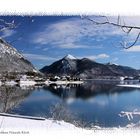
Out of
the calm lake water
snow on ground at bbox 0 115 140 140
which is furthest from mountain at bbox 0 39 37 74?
snow on ground at bbox 0 115 140 140

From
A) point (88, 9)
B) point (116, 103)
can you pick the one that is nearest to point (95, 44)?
point (88, 9)

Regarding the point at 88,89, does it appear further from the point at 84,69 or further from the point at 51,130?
the point at 51,130

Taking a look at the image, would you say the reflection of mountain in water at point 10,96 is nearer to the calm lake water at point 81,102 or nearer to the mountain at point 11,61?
the calm lake water at point 81,102

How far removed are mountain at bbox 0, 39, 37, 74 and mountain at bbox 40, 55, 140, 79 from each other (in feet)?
0.45

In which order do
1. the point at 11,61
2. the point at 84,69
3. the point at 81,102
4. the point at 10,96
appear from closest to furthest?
the point at 11,61
the point at 84,69
the point at 81,102
the point at 10,96

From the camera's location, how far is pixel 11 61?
3.77 meters

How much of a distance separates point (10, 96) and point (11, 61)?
0.94 m

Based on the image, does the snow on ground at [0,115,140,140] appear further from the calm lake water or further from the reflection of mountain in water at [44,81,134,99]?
the reflection of mountain in water at [44,81,134,99]

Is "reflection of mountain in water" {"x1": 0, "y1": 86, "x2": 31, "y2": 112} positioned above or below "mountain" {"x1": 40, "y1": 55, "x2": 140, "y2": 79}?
below

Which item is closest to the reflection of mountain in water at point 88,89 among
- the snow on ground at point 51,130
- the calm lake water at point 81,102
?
the calm lake water at point 81,102

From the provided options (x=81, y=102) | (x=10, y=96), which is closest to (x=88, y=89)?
(x=81, y=102)

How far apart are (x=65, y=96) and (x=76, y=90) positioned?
12cm

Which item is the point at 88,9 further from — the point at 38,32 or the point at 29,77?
Result: the point at 29,77

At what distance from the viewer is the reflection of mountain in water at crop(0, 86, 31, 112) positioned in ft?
13.8
